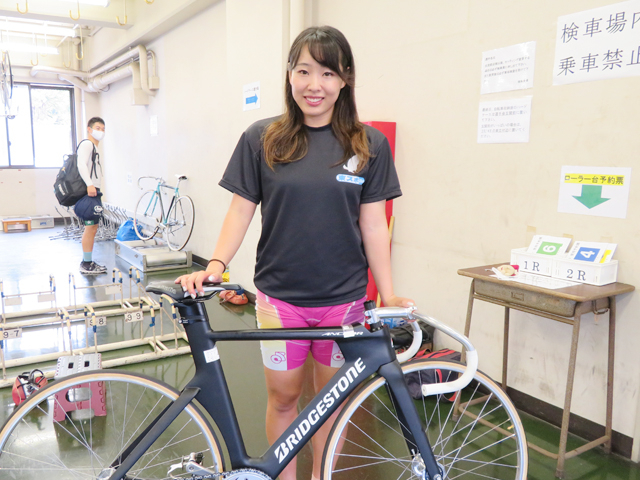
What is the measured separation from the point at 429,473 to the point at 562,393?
1.44 meters

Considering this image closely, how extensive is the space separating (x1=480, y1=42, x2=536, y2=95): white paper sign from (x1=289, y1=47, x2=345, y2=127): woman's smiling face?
4.99 feet

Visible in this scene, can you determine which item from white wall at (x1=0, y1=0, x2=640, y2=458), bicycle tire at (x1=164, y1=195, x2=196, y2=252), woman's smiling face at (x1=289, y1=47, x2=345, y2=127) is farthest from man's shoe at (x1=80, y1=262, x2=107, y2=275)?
woman's smiling face at (x1=289, y1=47, x2=345, y2=127)

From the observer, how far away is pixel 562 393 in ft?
8.20

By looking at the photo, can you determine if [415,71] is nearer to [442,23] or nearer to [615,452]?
[442,23]

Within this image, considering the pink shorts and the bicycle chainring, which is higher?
the pink shorts

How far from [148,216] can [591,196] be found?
6.58 meters

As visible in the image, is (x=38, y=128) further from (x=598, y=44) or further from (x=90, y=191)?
(x=598, y=44)

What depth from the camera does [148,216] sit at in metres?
7.67

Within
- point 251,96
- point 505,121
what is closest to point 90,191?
point 251,96

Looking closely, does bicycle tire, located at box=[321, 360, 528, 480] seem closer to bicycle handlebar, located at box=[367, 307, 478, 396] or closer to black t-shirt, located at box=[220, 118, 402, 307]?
bicycle handlebar, located at box=[367, 307, 478, 396]

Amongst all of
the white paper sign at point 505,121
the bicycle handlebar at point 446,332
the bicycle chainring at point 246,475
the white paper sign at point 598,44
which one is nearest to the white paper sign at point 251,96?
the white paper sign at point 505,121

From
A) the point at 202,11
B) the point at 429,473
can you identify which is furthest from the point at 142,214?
the point at 429,473

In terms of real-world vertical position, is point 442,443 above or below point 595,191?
below

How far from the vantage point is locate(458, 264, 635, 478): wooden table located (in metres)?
2.07
